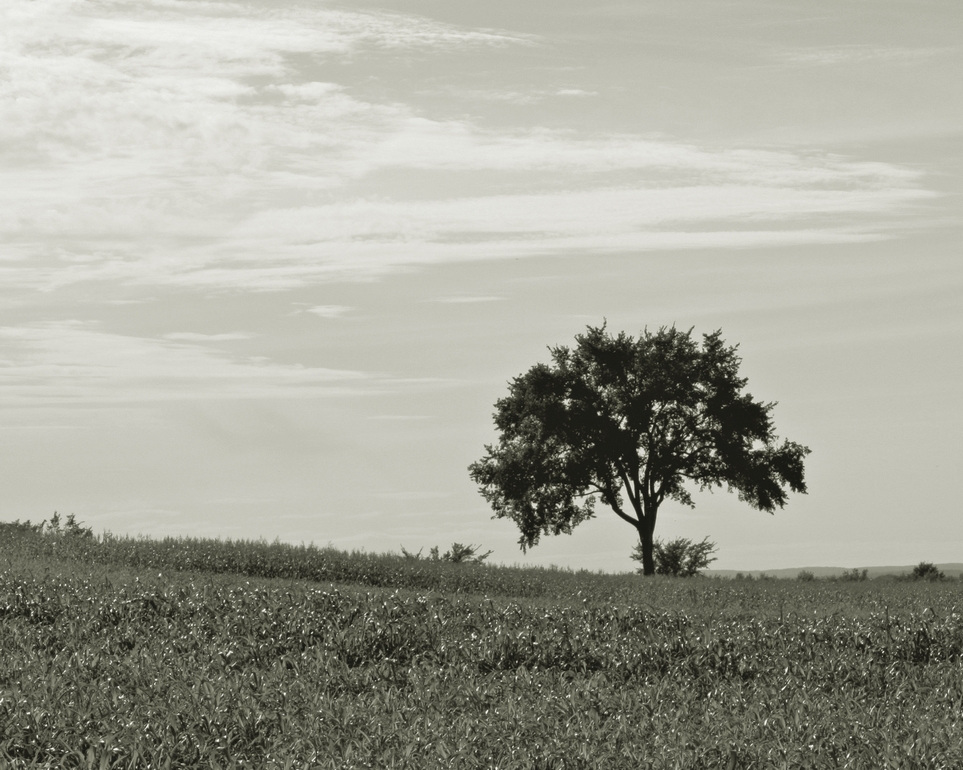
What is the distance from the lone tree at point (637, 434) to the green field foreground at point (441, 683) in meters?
23.5

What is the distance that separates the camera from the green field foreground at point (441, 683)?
8.12 meters

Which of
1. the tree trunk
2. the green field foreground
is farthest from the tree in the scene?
the green field foreground

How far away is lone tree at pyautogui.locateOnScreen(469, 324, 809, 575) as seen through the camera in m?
39.2

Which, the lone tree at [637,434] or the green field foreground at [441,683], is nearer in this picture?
the green field foreground at [441,683]

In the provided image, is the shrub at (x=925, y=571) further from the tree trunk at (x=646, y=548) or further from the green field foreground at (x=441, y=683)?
the green field foreground at (x=441, y=683)

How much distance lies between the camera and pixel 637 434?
3928cm

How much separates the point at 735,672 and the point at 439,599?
4.70 m

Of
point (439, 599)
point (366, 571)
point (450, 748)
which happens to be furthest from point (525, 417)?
point (450, 748)

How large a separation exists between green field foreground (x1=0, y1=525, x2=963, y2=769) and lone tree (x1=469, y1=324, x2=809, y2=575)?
2346 cm

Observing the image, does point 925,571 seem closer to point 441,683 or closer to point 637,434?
point 637,434

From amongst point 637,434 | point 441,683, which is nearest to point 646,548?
point 637,434

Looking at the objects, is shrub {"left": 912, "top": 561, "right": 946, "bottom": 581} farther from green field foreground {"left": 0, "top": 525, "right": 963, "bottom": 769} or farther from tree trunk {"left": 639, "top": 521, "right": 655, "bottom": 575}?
green field foreground {"left": 0, "top": 525, "right": 963, "bottom": 769}

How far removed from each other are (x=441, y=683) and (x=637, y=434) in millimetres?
29530

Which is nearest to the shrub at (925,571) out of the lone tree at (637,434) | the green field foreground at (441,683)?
the lone tree at (637,434)
